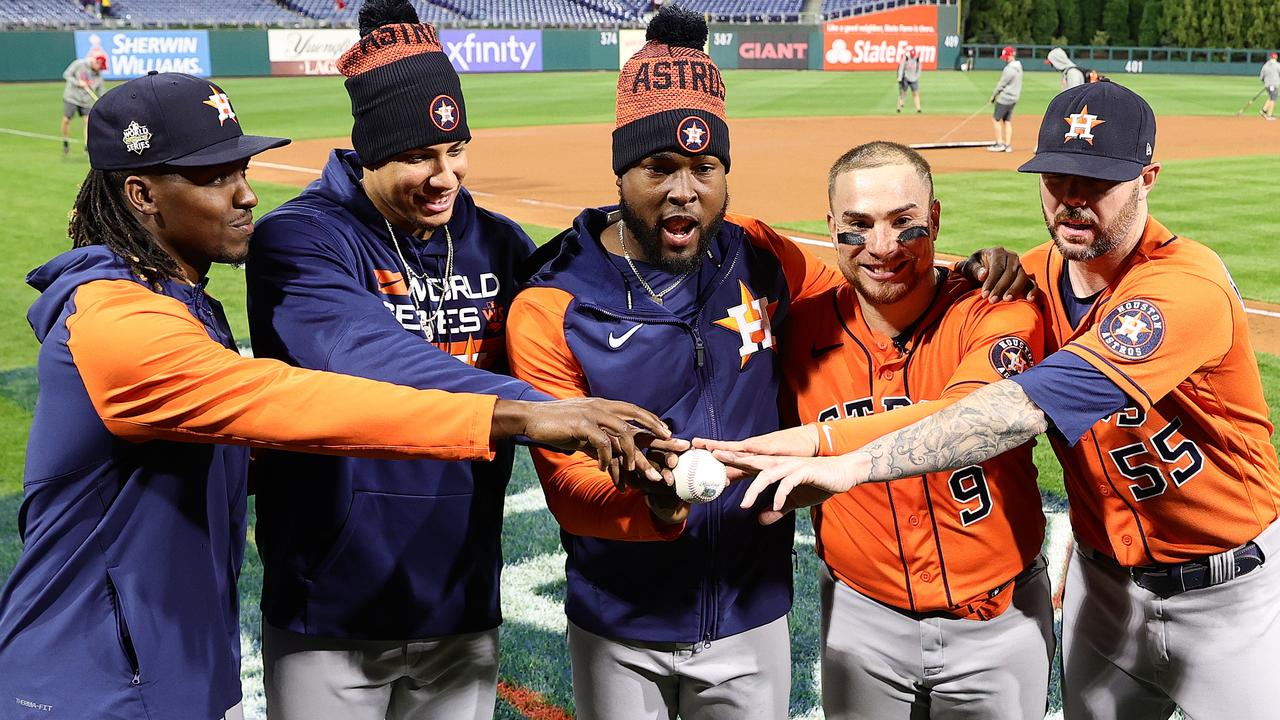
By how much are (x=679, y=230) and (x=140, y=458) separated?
1462 mm

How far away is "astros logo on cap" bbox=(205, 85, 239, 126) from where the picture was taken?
2827 millimetres

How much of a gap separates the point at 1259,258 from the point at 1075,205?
35.8ft

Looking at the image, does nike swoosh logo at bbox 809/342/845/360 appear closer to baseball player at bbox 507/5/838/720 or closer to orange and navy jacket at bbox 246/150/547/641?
baseball player at bbox 507/5/838/720

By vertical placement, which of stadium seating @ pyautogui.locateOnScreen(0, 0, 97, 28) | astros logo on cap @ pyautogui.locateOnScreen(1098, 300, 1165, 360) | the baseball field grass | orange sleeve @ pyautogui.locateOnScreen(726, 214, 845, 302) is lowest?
the baseball field grass

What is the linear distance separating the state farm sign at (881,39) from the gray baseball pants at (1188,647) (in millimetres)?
49422

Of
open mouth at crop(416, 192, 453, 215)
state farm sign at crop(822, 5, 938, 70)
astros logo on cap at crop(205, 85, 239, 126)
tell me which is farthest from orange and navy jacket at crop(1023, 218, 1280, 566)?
state farm sign at crop(822, 5, 938, 70)

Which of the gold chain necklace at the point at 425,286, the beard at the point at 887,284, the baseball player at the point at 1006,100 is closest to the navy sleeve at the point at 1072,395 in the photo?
the beard at the point at 887,284

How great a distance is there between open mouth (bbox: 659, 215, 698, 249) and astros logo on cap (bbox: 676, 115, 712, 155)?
19 centimetres

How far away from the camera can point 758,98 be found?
36781mm

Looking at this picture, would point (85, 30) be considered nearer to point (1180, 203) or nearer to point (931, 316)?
point (1180, 203)

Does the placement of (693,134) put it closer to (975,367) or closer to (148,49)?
(975,367)

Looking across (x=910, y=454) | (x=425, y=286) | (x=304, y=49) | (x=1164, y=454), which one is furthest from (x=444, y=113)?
(x=304, y=49)

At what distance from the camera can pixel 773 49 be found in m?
50.5

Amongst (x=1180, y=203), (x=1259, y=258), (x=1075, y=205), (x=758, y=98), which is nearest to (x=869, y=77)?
(x=758, y=98)
